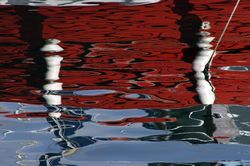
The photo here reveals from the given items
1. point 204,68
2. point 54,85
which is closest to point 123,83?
point 54,85

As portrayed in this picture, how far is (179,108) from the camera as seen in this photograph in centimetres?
283

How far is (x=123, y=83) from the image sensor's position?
3.23 meters

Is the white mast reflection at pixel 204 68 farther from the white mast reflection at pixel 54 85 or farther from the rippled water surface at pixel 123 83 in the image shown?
the white mast reflection at pixel 54 85

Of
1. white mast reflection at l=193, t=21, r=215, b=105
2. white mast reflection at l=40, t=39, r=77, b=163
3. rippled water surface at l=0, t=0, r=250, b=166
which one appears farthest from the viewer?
white mast reflection at l=193, t=21, r=215, b=105

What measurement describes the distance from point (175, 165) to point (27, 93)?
1.16m

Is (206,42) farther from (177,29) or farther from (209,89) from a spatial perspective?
(209,89)

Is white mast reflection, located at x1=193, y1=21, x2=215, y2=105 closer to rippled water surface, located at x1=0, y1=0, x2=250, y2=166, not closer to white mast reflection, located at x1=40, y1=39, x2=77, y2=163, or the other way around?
rippled water surface, located at x1=0, y1=0, x2=250, y2=166

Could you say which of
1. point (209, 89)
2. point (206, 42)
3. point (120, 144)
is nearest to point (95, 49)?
point (206, 42)

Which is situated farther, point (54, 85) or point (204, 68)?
point (204, 68)

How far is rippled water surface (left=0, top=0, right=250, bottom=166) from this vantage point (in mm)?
2396

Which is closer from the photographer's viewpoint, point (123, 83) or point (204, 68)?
point (123, 83)

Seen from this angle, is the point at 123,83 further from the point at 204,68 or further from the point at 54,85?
the point at 204,68

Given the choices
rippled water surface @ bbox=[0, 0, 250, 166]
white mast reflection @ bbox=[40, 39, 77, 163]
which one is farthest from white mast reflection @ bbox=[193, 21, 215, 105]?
white mast reflection @ bbox=[40, 39, 77, 163]

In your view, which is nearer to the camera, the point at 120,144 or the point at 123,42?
the point at 120,144
